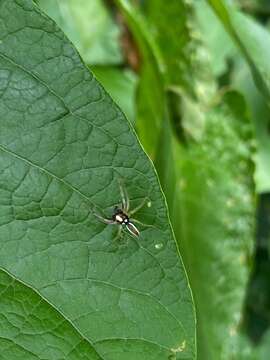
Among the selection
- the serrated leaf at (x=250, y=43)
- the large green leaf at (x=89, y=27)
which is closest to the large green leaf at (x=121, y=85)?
the large green leaf at (x=89, y=27)

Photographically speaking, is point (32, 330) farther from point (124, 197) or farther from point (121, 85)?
point (121, 85)

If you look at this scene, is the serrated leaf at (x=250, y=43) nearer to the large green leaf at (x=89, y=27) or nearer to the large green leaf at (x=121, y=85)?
the large green leaf at (x=89, y=27)

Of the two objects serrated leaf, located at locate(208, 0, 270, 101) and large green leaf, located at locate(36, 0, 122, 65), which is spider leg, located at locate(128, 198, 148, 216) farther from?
large green leaf, located at locate(36, 0, 122, 65)

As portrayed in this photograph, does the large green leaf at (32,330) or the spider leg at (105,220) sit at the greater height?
the spider leg at (105,220)

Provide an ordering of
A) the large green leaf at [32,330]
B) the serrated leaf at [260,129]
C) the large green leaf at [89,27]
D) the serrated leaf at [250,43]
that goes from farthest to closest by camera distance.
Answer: the serrated leaf at [260,129] → the large green leaf at [89,27] → the serrated leaf at [250,43] → the large green leaf at [32,330]

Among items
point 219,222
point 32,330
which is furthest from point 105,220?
→ point 219,222

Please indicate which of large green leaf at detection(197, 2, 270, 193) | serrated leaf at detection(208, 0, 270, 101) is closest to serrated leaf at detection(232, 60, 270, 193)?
large green leaf at detection(197, 2, 270, 193)
